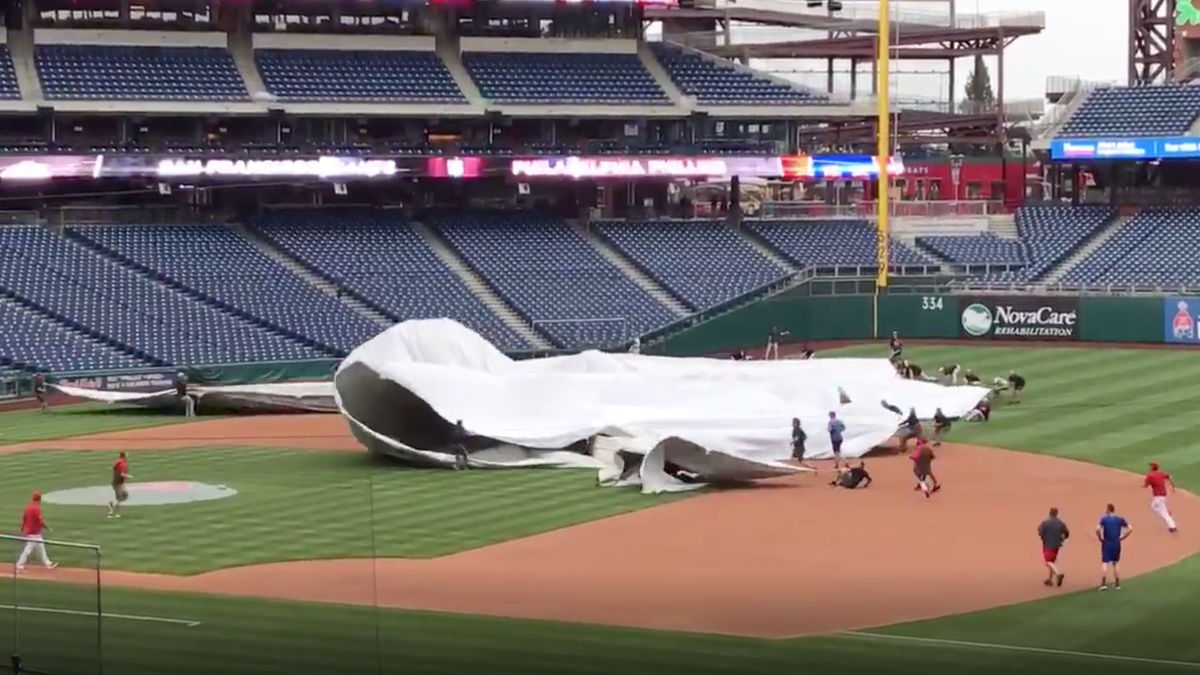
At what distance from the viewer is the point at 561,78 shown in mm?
64500

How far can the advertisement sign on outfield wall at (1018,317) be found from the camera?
58.4 m

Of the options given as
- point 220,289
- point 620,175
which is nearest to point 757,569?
point 220,289

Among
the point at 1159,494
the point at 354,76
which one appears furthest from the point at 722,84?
the point at 1159,494

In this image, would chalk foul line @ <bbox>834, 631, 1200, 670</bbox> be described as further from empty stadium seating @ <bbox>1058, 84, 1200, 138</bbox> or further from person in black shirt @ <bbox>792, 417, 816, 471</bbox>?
empty stadium seating @ <bbox>1058, 84, 1200, 138</bbox>

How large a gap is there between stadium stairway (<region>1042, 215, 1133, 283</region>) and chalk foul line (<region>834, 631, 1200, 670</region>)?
4441 cm

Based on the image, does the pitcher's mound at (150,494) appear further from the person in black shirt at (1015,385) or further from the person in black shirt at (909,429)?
the person in black shirt at (1015,385)

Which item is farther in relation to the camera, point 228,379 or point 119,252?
point 119,252

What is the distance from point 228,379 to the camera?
161 ft

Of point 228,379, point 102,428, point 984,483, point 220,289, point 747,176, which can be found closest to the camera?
point 984,483

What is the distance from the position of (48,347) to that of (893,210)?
3520 centimetres

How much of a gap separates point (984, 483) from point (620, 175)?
33294 mm

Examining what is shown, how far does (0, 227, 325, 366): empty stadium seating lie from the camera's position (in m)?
50.8

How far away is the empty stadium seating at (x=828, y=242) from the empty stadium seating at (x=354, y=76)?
13.3 metres

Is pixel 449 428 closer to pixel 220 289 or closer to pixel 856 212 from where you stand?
pixel 220 289
